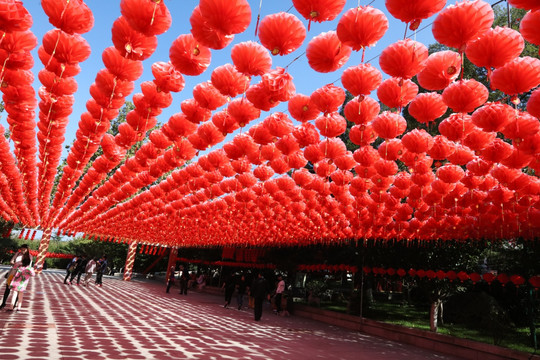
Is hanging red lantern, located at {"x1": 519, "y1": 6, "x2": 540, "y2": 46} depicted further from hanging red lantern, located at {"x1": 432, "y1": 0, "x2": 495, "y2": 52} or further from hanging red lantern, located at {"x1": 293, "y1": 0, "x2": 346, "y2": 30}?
hanging red lantern, located at {"x1": 293, "y1": 0, "x2": 346, "y2": 30}

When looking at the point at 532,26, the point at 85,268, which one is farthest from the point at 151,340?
the point at 85,268

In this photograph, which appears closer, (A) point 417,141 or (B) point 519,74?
(B) point 519,74

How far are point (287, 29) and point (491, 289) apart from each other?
1447cm

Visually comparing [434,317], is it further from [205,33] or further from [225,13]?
[225,13]

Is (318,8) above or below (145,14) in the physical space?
above

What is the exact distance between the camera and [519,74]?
3.35 metres

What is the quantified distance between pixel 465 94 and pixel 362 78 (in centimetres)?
108

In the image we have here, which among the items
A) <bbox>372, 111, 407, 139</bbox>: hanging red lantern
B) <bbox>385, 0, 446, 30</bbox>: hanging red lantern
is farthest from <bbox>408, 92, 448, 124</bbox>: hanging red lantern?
<bbox>385, 0, 446, 30</bbox>: hanging red lantern

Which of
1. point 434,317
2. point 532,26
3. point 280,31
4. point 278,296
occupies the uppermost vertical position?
point 280,31

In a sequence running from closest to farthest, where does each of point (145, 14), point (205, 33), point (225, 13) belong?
point (225, 13) < point (145, 14) < point (205, 33)

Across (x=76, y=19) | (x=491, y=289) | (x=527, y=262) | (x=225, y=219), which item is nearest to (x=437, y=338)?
(x=527, y=262)

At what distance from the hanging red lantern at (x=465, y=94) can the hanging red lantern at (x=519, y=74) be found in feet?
1.05

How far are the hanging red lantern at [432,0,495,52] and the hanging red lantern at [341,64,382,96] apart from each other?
2.90ft

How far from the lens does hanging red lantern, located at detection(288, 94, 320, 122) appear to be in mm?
4703
